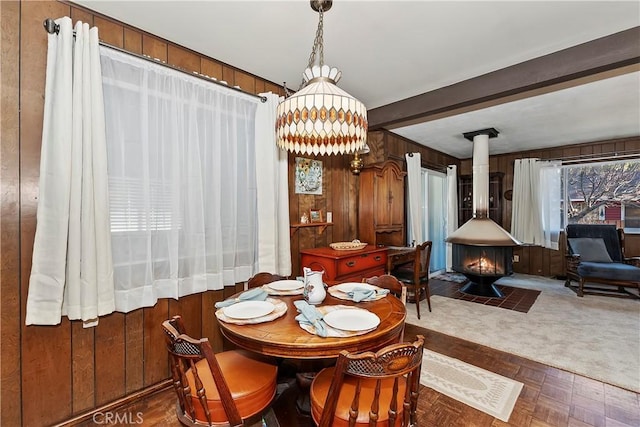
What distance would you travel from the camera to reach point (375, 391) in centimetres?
99

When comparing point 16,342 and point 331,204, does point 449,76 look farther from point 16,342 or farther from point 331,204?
point 16,342

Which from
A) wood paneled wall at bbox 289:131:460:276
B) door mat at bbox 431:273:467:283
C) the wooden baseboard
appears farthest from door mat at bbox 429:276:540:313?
the wooden baseboard

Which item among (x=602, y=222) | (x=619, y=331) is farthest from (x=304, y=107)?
(x=602, y=222)

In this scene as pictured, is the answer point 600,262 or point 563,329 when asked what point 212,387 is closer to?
point 563,329

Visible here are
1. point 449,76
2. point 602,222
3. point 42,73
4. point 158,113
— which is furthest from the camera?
point 602,222

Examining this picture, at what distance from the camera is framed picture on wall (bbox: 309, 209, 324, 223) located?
3039mm

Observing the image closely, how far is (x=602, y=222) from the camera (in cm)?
478

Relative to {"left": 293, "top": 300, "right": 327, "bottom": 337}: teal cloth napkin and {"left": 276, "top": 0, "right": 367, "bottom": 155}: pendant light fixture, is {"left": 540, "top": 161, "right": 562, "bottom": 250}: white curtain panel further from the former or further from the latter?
{"left": 293, "top": 300, "right": 327, "bottom": 337}: teal cloth napkin

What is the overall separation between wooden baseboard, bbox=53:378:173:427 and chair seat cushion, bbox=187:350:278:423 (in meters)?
Answer: 0.75

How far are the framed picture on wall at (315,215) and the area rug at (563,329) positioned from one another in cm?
159

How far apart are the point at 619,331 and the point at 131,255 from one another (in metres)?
4.57

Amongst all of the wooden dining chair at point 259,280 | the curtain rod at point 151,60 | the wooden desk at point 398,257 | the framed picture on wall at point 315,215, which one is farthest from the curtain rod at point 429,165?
the wooden dining chair at point 259,280

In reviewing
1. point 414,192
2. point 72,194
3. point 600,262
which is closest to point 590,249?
point 600,262

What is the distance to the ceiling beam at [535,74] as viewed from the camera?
187 centimetres
